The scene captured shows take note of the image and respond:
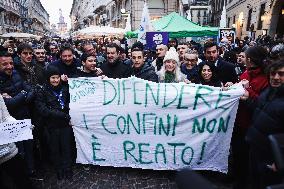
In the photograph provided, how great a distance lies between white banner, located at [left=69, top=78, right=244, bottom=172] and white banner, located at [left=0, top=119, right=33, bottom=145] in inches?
36.5

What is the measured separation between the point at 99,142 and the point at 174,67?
5.32 feet

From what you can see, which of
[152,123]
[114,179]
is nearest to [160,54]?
[152,123]

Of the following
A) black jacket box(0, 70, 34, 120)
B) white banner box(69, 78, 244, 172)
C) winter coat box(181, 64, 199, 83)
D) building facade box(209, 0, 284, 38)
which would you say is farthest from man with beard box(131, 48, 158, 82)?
building facade box(209, 0, 284, 38)

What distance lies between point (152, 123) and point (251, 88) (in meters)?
1.39

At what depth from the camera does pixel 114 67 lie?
16.4 feet

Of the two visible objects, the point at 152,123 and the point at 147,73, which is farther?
the point at 147,73

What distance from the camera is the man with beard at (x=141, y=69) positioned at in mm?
4391

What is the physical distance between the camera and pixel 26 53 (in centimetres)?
525

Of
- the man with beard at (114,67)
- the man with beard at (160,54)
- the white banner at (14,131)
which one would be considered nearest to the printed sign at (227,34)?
the man with beard at (160,54)

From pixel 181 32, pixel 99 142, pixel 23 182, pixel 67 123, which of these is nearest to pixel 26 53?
pixel 67 123

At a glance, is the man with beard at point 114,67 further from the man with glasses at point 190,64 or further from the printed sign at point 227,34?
the printed sign at point 227,34

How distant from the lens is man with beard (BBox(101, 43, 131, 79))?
490 cm

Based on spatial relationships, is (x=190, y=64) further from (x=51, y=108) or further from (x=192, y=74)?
(x=51, y=108)

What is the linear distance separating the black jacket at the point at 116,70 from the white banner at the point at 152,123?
76 cm
